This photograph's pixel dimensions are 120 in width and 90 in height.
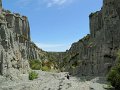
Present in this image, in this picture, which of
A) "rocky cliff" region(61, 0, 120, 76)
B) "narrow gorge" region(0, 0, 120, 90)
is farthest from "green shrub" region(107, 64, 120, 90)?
"rocky cliff" region(61, 0, 120, 76)

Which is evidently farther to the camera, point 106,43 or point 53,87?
point 106,43

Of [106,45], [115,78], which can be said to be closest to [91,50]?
[106,45]

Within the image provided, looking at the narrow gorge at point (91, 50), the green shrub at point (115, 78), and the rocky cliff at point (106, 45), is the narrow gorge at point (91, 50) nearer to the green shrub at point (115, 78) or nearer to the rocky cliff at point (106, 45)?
the rocky cliff at point (106, 45)

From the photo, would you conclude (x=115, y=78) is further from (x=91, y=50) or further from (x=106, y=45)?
(x=91, y=50)

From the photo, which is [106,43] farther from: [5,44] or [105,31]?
[5,44]

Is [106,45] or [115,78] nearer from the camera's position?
[115,78]

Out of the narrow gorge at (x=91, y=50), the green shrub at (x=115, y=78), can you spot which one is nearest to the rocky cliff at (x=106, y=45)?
the narrow gorge at (x=91, y=50)

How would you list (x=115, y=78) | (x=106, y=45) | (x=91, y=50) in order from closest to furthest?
(x=115, y=78) → (x=106, y=45) → (x=91, y=50)

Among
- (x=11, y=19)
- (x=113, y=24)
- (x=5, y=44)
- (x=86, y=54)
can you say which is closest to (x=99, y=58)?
(x=113, y=24)

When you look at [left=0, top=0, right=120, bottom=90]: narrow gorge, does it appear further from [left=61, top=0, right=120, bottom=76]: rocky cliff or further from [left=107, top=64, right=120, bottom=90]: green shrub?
[left=107, top=64, right=120, bottom=90]: green shrub

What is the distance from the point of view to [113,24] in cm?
9356

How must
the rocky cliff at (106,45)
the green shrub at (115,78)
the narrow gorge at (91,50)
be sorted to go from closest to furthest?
the green shrub at (115,78) → the narrow gorge at (91,50) → the rocky cliff at (106,45)

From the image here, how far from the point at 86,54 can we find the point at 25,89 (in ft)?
199

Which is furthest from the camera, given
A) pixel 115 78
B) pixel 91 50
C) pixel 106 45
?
pixel 91 50
